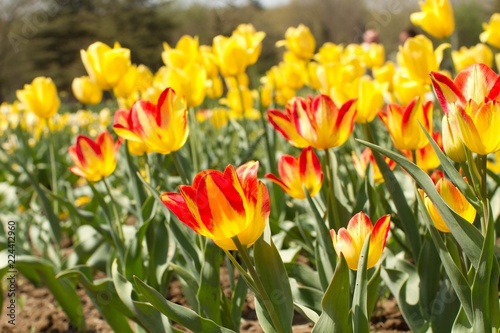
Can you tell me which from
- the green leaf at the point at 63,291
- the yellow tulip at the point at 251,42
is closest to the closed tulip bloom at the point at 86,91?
the yellow tulip at the point at 251,42

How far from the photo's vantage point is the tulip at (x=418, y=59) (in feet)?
5.71

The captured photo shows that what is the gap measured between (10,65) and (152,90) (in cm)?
2665

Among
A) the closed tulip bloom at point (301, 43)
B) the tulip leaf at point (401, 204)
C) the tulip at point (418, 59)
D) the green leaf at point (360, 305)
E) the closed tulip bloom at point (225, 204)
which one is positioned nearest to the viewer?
the closed tulip bloom at point (225, 204)

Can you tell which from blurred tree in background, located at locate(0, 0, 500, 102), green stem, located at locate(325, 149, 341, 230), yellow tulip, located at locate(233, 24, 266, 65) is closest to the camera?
green stem, located at locate(325, 149, 341, 230)

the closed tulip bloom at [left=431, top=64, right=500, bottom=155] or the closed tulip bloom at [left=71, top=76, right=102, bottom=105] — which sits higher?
the closed tulip bloom at [left=71, top=76, right=102, bottom=105]

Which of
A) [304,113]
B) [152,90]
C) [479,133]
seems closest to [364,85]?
[304,113]

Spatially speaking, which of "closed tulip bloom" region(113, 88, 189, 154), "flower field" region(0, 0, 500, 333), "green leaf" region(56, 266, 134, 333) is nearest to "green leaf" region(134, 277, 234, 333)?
"flower field" region(0, 0, 500, 333)

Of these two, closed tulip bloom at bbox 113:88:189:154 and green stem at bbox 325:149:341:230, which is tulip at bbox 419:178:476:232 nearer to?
green stem at bbox 325:149:341:230

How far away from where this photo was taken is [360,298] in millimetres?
1000

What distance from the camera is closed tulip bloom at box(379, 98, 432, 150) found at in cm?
137

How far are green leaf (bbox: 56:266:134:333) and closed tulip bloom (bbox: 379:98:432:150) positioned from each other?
74 centimetres

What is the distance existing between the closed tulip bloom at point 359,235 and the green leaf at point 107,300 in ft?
2.34

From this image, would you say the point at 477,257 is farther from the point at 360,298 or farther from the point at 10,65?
the point at 10,65

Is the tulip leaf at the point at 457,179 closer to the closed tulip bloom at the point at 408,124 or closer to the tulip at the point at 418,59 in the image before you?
the closed tulip bloom at the point at 408,124
